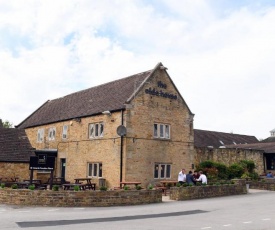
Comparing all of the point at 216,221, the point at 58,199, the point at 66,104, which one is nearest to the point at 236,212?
the point at 216,221

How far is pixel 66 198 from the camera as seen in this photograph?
1508 centimetres

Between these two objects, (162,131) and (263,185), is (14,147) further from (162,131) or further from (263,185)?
(263,185)

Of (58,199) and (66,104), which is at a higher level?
(66,104)

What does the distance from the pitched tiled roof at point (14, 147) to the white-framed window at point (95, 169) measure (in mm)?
5848

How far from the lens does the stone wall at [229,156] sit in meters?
30.0

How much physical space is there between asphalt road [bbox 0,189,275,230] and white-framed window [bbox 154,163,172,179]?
26.7 feet

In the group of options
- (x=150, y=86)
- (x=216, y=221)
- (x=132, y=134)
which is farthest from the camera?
(x=150, y=86)

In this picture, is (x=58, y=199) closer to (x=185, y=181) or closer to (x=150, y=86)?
(x=185, y=181)

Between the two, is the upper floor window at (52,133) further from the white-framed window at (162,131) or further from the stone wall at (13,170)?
the white-framed window at (162,131)

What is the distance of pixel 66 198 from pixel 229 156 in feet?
69.2

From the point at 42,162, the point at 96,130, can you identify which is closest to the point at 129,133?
the point at 96,130

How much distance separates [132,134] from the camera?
22.5 metres

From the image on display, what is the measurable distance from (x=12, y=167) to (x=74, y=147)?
505cm

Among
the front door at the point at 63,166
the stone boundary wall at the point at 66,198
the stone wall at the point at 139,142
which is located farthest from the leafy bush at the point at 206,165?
the stone boundary wall at the point at 66,198
